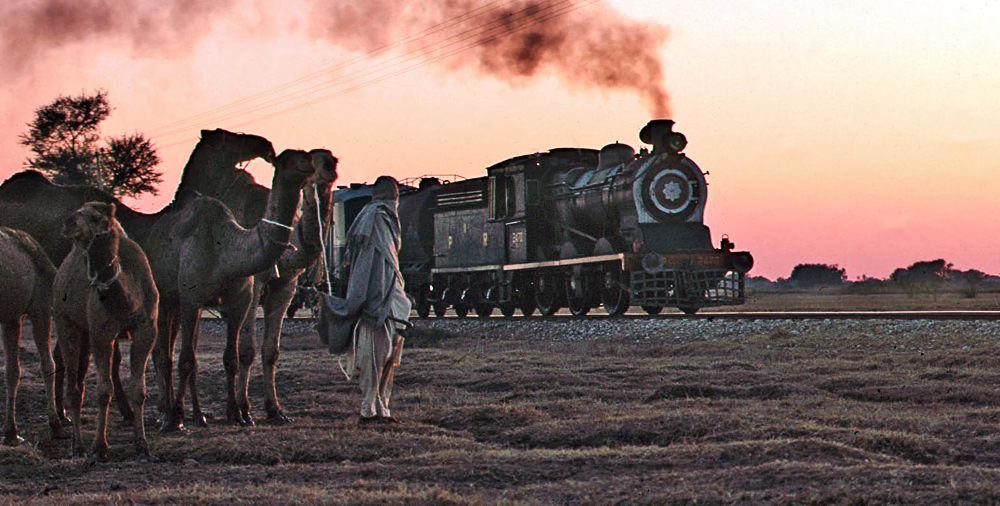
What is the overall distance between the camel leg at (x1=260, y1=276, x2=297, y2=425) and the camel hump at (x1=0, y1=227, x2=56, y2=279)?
6.81ft

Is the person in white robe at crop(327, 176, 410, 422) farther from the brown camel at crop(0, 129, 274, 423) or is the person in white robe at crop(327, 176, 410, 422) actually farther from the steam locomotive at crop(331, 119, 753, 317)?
the steam locomotive at crop(331, 119, 753, 317)

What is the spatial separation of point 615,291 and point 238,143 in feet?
56.0

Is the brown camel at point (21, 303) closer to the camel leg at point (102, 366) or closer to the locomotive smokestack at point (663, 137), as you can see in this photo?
the camel leg at point (102, 366)

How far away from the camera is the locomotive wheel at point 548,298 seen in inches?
1202

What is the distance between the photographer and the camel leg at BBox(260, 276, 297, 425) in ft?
38.3

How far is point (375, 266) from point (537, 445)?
88.1 inches

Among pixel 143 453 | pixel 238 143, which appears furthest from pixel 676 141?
pixel 143 453

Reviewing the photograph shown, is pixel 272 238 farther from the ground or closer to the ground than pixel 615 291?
closer to the ground

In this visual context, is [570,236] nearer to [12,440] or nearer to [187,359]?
[187,359]

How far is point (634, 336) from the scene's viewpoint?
74.1ft

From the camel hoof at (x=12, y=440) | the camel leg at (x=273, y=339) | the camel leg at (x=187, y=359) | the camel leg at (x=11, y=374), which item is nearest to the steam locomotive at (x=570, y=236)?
the camel leg at (x=273, y=339)

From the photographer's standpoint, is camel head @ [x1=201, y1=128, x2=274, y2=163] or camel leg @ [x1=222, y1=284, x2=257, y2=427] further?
camel head @ [x1=201, y1=128, x2=274, y2=163]

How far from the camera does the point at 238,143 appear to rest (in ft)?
40.7

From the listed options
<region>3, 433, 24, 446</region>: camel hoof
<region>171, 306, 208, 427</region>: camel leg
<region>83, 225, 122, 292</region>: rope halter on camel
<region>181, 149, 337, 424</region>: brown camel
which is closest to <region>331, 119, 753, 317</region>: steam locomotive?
<region>181, 149, 337, 424</region>: brown camel
